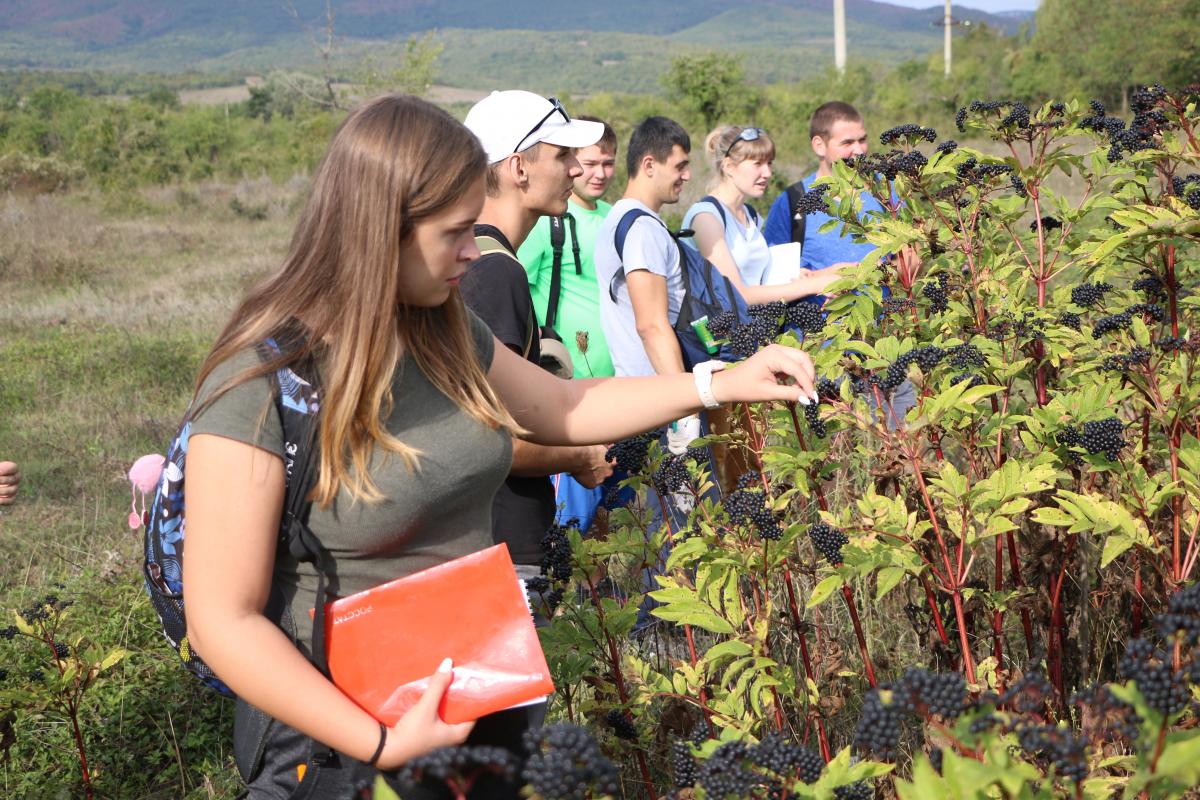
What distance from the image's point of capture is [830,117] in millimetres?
5324

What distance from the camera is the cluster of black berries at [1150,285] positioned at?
8.30 ft

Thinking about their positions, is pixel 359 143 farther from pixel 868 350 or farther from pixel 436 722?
pixel 868 350

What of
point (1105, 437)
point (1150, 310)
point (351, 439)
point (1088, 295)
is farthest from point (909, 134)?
point (351, 439)

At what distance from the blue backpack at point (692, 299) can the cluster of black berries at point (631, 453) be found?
1.89m

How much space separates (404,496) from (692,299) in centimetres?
279

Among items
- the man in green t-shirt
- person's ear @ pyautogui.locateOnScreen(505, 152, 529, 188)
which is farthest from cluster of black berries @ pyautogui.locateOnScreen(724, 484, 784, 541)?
the man in green t-shirt

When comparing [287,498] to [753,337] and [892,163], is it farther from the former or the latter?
[892,163]

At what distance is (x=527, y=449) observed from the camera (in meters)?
2.63

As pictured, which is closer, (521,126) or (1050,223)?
(1050,223)

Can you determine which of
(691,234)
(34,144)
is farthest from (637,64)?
A: (691,234)

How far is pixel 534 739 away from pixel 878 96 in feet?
145

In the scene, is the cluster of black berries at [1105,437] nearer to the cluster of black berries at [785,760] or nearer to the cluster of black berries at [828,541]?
the cluster of black berries at [828,541]

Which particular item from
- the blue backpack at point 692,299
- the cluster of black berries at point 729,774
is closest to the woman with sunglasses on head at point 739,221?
the blue backpack at point 692,299

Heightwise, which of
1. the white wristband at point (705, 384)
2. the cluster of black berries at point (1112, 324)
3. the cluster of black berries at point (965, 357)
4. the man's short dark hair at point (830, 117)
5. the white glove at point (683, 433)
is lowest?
the white glove at point (683, 433)
